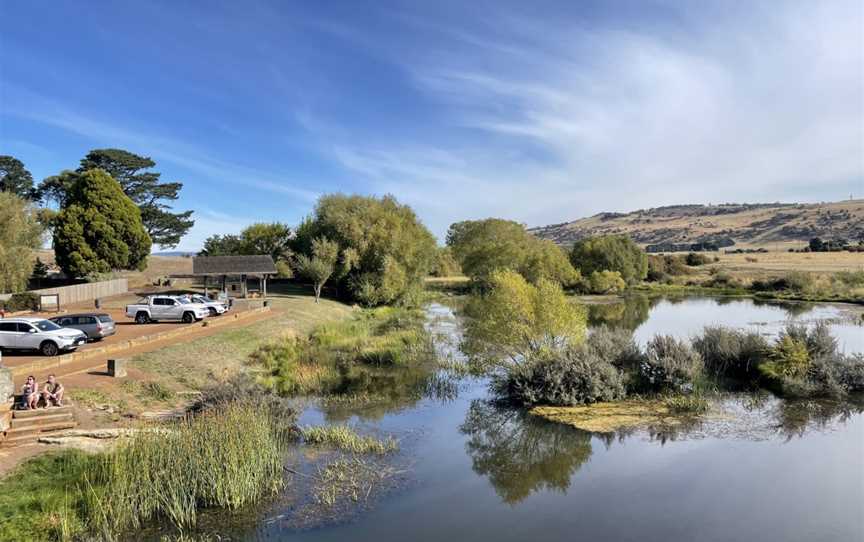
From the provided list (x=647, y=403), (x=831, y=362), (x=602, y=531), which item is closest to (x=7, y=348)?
(x=602, y=531)

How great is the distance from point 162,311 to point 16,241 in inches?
725

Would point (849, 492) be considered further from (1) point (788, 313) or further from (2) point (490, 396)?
(1) point (788, 313)

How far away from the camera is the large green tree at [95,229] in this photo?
166 feet

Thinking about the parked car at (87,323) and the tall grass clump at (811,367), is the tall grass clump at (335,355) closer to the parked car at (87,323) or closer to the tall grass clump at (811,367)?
the parked car at (87,323)

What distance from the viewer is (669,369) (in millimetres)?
23938

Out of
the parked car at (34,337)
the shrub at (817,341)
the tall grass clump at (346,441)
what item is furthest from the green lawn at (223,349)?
the shrub at (817,341)

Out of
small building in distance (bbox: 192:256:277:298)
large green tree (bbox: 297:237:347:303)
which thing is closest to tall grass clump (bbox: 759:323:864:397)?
large green tree (bbox: 297:237:347:303)

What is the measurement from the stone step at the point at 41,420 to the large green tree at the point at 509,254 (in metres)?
53.3

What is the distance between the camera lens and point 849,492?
14.9 m

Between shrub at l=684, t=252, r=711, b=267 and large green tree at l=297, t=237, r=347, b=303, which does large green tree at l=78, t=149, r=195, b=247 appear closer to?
large green tree at l=297, t=237, r=347, b=303

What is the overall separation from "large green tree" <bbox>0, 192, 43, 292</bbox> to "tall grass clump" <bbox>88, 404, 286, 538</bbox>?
118ft

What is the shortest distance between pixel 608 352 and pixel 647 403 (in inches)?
119

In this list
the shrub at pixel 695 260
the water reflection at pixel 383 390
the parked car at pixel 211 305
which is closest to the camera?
the water reflection at pixel 383 390

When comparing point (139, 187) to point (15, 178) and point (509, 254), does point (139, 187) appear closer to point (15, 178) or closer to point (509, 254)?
point (15, 178)
